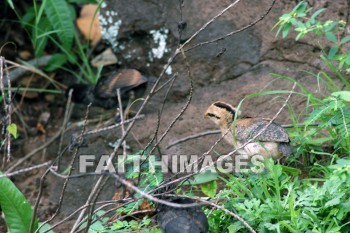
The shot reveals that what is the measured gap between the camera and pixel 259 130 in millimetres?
5176

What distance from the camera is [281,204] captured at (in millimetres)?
4500

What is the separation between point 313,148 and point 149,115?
1.97 m

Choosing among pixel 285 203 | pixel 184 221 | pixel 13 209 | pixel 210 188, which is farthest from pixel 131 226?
pixel 285 203

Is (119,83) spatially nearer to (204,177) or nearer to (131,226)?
(204,177)

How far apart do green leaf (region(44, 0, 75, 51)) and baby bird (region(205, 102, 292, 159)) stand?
6.88 feet

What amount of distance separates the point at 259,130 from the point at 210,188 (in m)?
0.57

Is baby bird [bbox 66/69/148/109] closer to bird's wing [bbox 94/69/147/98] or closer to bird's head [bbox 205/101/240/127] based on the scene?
bird's wing [bbox 94/69/147/98]

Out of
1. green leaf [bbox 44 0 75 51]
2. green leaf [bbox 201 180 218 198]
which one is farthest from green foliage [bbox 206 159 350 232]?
green leaf [bbox 44 0 75 51]

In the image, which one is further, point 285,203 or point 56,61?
point 56,61

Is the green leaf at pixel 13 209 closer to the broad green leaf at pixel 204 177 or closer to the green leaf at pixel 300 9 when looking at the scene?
the broad green leaf at pixel 204 177

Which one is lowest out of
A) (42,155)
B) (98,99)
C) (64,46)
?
(42,155)

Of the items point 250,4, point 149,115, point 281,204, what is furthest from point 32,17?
point 281,204

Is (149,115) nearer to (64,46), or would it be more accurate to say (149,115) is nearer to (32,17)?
(64,46)

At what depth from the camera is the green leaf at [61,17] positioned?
22.7 ft
